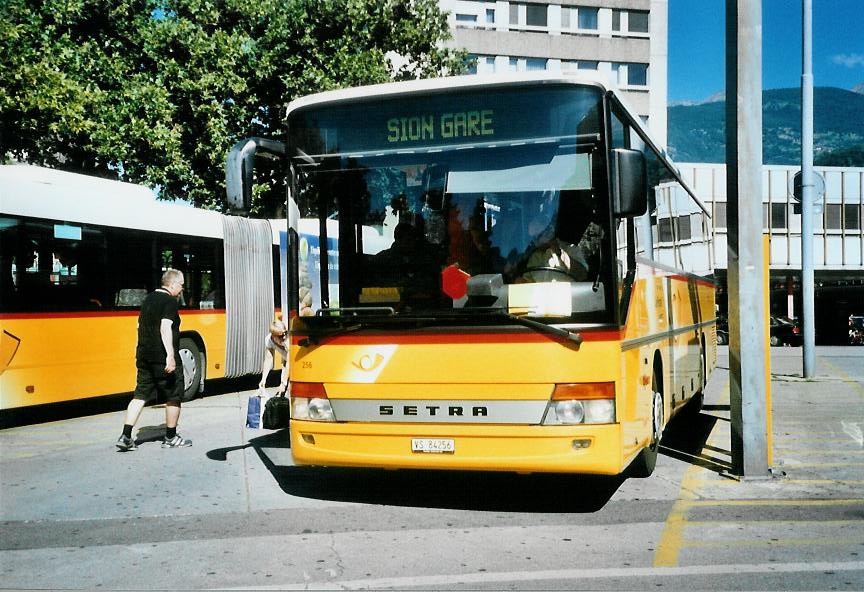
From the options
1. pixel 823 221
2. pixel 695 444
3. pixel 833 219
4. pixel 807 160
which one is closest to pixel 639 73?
pixel 823 221

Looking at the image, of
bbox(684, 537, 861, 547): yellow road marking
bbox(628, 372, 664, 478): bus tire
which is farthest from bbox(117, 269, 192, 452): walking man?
bbox(684, 537, 861, 547): yellow road marking

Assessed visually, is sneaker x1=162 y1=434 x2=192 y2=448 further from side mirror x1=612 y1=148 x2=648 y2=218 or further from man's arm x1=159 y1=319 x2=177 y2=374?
side mirror x1=612 y1=148 x2=648 y2=218

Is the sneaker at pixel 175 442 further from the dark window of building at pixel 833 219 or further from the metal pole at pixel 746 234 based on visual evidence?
the dark window of building at pixel 833 219

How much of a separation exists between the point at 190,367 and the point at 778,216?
44.7m

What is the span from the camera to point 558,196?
21.5ft

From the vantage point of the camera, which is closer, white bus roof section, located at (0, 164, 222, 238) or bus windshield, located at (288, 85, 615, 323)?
bus windshield, located at (288, 85, 615, 323)

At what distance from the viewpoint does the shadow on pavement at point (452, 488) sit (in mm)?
7359

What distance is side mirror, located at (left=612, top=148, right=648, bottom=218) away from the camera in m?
6.39

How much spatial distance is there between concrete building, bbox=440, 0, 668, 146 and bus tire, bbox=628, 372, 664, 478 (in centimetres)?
4532

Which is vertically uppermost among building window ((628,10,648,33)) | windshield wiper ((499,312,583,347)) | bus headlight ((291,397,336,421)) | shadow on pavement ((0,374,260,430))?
building window ((628,10,648,33))

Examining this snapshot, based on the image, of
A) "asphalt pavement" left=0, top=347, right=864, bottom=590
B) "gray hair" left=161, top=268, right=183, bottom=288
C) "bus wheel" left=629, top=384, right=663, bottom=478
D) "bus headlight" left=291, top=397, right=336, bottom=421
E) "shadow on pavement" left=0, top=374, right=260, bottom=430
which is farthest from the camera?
"shadow on pavement" left=0, top=374, right=260, bottom=430

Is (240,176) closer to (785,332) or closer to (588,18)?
(785,332)

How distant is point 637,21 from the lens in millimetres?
53750

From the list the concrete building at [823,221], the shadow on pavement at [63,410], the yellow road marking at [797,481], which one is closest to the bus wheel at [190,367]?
the shadow on pavement at [63,410]
